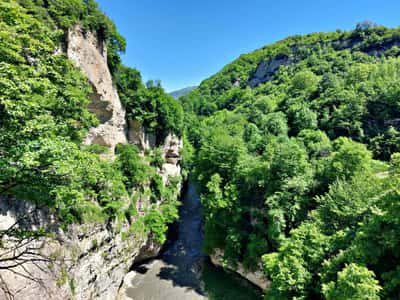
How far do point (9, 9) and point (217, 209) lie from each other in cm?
1716

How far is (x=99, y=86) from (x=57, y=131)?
10718 mm

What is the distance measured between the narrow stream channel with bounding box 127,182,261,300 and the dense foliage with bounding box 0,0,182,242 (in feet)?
9.84

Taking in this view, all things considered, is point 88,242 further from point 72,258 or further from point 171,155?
point 171,155

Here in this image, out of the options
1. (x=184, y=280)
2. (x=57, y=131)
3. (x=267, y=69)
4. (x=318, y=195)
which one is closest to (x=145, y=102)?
(x=57, y=131)

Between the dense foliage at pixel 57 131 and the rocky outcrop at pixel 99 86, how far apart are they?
86 cm

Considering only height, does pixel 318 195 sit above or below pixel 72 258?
above

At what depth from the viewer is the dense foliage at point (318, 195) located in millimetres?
9188

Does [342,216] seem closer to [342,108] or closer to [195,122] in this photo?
[342,108]

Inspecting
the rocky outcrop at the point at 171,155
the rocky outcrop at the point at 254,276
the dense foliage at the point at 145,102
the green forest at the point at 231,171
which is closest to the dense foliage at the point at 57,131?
the green forest at the point at 231,171

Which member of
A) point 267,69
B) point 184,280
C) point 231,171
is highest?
point 267,69

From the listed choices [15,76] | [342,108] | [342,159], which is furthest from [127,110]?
[342,108]

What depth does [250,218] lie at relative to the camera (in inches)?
697

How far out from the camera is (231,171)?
21.0m

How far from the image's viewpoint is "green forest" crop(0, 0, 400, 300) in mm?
6238
